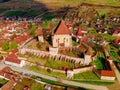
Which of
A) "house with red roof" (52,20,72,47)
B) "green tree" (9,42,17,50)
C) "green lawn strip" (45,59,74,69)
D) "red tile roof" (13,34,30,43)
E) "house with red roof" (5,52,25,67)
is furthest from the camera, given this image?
"red tile roof" (13,34,30,43)

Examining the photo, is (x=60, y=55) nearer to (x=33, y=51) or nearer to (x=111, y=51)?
(x=33, y=51)

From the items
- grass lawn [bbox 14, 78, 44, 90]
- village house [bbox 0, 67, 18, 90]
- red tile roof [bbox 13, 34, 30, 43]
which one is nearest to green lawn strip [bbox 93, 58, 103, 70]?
grass lawn [bbox 14, 78, 44, 90]

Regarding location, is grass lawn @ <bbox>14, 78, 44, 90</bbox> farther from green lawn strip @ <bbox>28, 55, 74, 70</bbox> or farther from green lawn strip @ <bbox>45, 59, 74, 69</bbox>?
green lawn strip @ <bbox>45, 59, 74, 69</bbox>

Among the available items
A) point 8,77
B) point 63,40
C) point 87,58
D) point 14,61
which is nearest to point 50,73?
point 8,77

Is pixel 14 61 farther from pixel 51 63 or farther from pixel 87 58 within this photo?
pixel 87 58

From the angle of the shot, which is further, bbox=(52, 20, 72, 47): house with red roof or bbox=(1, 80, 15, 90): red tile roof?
bbox=(52, 20, 72, 47): house with red roof
